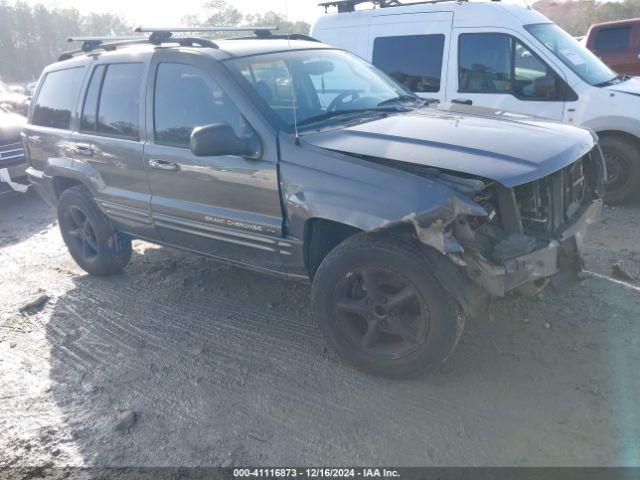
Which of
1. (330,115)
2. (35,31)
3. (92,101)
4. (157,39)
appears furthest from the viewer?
(35,31)

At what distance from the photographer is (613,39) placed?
1004 centimetres

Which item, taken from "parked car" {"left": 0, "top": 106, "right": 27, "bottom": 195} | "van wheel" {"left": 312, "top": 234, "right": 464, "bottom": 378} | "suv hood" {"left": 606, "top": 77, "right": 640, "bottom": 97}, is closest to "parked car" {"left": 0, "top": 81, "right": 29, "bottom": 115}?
"parked car" {"left": 0, "top": 106, "right": 27, "bottom": 195}

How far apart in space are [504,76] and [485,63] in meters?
0.28

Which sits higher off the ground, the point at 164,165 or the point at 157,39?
the point at 157,39

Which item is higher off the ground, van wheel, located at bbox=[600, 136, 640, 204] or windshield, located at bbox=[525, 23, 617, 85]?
windshield, located at bbox=[525, 23, 617, 85]

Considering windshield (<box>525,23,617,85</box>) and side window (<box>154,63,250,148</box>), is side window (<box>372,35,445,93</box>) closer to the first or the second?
windshield (<box>525,23,617,85</box>)

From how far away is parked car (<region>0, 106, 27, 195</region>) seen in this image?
7582 mm

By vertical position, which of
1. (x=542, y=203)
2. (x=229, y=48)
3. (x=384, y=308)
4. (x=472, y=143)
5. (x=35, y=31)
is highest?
(x=35, y=31)

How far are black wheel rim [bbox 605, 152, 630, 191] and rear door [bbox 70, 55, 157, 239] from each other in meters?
4.86

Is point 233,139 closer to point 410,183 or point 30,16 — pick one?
point 410,183

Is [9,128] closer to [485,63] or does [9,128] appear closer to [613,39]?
[485,63]

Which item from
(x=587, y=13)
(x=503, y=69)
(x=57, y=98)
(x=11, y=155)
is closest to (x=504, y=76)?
(x=503, y=69)

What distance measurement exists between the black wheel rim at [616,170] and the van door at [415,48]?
1.97 meters

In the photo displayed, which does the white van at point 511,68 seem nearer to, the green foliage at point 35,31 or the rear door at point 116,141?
the rear door at point 116,141
